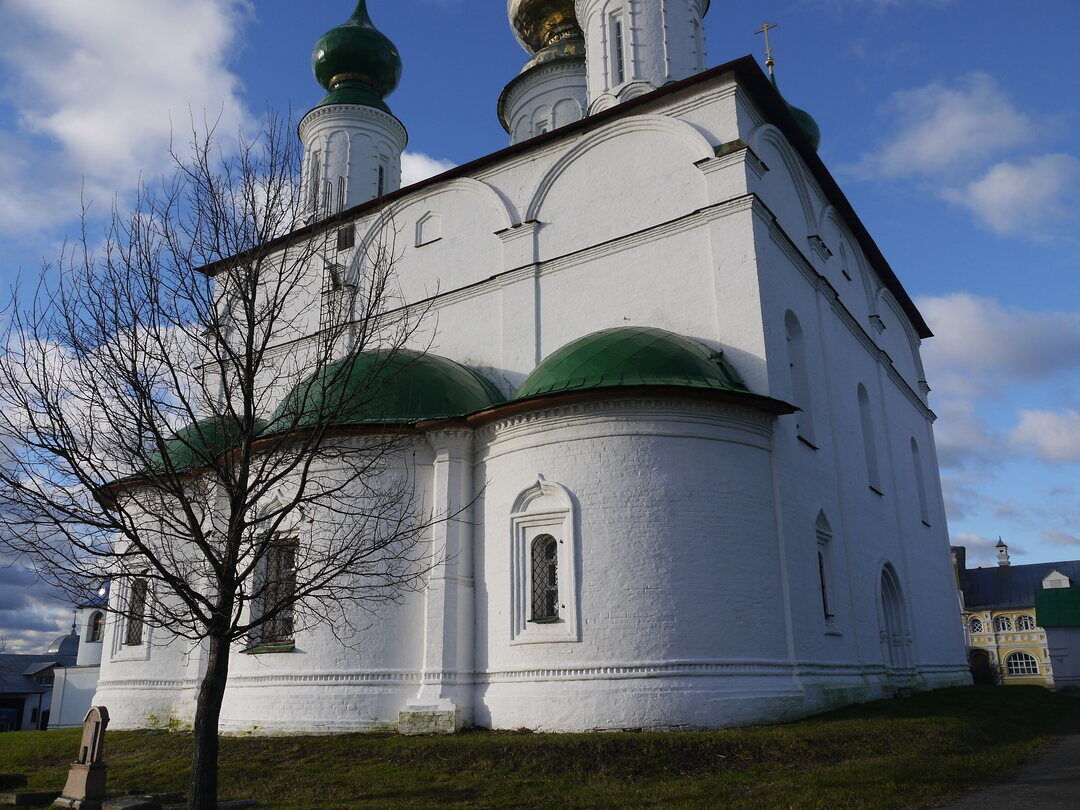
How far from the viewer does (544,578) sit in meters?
10.9

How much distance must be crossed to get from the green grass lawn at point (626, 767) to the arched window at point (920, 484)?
27.6ft

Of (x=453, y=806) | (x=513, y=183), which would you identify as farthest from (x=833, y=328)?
(x=453, y=806)

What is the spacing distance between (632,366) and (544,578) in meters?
2.83

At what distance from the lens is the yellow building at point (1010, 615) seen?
46.4 m

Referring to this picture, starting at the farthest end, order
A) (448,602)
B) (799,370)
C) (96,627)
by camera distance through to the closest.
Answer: (96,627), (799,370), (448,602)

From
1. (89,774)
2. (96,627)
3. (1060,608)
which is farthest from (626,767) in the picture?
(1060,608)

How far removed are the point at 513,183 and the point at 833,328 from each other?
5922 millimetres

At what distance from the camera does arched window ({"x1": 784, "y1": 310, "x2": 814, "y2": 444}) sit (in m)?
12.9

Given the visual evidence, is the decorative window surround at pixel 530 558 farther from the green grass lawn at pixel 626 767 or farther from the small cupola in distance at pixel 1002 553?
the small cupola in distance at pixel 1002 553

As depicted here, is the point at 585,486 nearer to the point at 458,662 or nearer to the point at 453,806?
the point at 458,662

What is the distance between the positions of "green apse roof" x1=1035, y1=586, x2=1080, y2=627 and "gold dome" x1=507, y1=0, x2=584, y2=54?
91.8 ft

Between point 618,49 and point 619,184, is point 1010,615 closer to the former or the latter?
point 618,49

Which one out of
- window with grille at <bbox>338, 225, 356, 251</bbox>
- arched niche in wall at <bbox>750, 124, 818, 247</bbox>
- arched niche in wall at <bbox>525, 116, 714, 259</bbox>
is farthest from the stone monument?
arched niche in wall at <bbox>750, 124, 818, 247</bbox>

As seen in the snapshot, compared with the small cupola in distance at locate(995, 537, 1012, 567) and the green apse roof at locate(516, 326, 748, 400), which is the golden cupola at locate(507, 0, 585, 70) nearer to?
the green apse roof at locate(516, 326, 748, 400)
